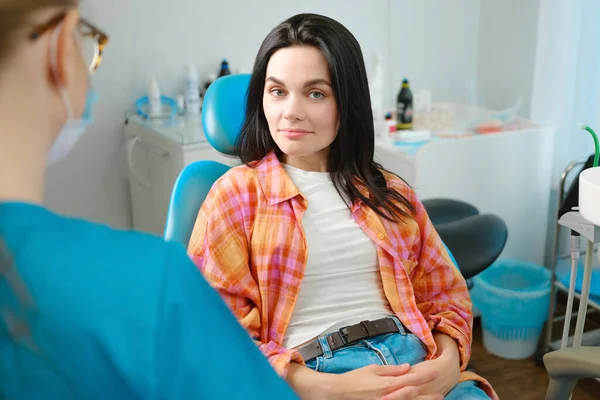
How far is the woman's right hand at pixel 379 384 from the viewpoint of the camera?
1151 millimetres

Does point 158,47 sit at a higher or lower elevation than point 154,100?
higher

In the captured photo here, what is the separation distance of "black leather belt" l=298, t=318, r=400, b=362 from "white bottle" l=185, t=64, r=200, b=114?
5.05 feet

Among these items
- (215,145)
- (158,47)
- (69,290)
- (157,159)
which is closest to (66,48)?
(69,290)

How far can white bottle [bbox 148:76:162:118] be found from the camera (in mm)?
2521

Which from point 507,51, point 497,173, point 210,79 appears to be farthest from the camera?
point 507,51

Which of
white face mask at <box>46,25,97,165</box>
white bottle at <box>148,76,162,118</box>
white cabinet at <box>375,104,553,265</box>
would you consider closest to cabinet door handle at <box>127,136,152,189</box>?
white bottle at <box>148,76,162,118</box>

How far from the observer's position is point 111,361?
546 millimetres

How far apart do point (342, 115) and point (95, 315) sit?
904mm

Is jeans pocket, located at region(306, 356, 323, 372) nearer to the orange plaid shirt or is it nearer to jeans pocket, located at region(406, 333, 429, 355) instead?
the orange plaid shirt

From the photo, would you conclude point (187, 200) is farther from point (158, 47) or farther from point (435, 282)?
point (158, 47)

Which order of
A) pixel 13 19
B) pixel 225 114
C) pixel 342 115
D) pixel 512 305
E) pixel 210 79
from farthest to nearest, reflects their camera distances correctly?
1. pixel 210 79
2. pixel 512 305
3. pixel 225 114
4. pixel 342 115
5. pixel 13 19

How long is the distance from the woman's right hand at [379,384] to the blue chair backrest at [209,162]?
0.51 metres

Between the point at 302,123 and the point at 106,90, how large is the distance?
4.80 ft

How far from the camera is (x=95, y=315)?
538mm
